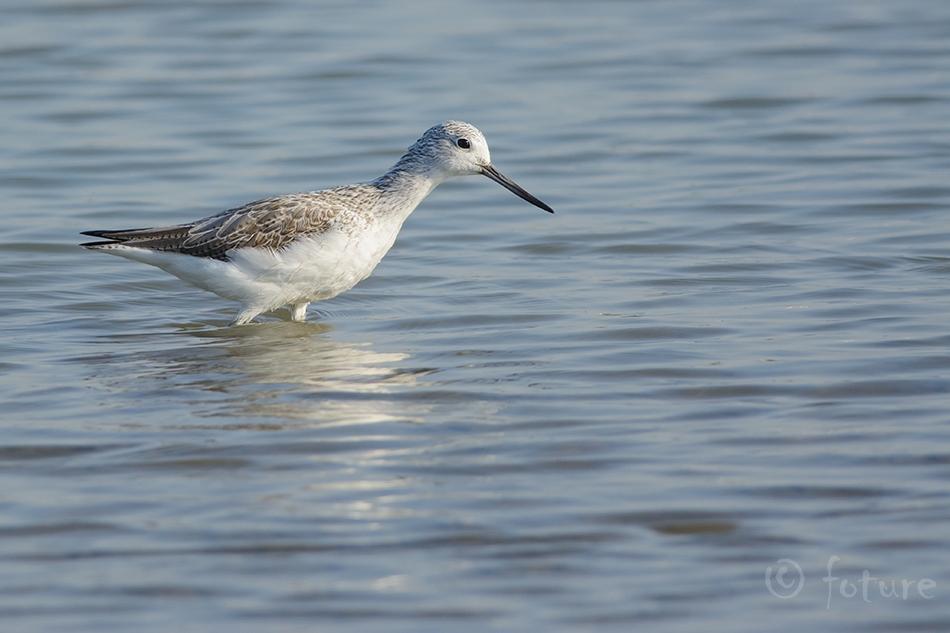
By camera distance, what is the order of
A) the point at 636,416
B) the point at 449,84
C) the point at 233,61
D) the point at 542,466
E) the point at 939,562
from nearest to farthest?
the point at 939,562, the point at 542,466, the point at 636,416, the point at 449,84, the point at 233,61

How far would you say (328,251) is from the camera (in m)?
8.47

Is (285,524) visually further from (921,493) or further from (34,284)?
(34,284)

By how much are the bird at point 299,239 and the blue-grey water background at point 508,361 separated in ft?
1.40

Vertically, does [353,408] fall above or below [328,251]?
below

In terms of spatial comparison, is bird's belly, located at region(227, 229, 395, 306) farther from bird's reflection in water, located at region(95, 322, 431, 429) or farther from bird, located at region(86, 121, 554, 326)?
bird's reflection in water, located at region(95, 322, 431, 429)

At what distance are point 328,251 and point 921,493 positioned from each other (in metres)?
4.46

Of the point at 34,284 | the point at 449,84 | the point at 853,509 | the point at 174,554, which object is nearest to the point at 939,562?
the point at 853,509

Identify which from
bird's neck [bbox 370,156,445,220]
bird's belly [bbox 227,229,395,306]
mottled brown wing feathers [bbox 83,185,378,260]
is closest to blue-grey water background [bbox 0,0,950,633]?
bird's belly [bbox 227,229,395,306]

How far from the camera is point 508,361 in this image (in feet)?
25.6

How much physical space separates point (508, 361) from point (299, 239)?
1.85m

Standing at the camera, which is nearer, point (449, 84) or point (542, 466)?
point (542, 466)

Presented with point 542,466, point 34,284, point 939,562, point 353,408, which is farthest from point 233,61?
point 939,562

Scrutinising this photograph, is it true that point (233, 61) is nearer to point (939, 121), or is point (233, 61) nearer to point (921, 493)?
point (939, 121)

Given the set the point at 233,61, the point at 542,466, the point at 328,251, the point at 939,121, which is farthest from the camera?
the point at 233,61
